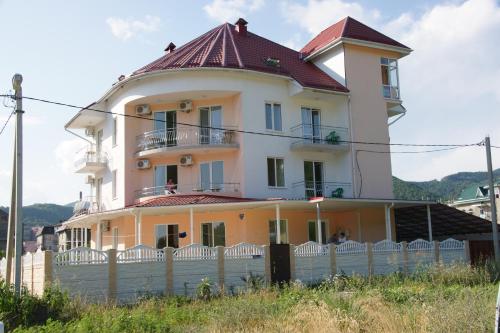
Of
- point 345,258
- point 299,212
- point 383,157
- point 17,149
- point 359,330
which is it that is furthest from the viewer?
point 383,157

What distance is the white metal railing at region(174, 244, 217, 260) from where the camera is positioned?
1759 cm

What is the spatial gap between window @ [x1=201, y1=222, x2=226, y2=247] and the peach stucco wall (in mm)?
189

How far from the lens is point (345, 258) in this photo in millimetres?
21000

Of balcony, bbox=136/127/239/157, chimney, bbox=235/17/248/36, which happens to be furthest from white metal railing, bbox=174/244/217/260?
chimney, bbox=235/17/248/36

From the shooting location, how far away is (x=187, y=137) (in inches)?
1051

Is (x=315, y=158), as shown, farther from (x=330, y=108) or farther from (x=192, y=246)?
(x=192, y=246)

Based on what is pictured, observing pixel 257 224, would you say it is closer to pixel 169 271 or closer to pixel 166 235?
pixel 166 235

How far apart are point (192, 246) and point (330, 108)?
13.5 m

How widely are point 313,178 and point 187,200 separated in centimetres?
668

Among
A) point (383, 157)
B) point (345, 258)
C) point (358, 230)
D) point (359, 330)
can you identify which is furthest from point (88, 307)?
point (383, 157)

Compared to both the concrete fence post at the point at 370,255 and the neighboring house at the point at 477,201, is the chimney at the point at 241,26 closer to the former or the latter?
the concrete fence post at the point at 370,255

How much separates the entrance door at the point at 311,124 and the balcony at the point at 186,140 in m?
3.64

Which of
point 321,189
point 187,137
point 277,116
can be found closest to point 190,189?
point 187,137

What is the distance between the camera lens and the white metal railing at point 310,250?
19.8 meters
